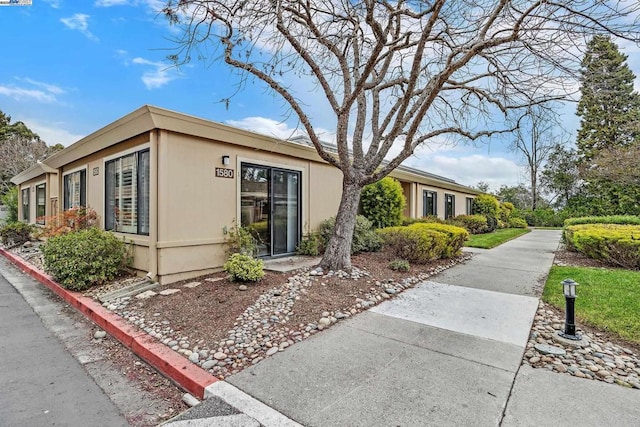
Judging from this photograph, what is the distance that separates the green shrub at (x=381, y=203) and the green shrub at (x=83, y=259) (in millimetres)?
6930

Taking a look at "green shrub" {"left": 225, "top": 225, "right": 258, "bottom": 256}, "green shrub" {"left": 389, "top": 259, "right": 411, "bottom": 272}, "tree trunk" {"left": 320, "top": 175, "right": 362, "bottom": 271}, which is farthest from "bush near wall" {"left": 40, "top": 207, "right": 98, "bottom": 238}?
"green shrub" {"left": 389, "top": 259, "right": 411, "bottom": 272}

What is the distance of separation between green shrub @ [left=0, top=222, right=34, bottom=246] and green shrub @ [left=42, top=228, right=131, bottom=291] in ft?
24.7

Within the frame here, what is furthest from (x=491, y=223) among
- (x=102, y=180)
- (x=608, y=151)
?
(x=102, y=180)

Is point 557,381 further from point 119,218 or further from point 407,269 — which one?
point 119,218

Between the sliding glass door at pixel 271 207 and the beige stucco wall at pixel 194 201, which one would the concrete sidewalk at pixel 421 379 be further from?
the sliding glass door at pixel 271 207

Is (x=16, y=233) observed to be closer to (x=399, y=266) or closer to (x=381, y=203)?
(x=381, y=203)

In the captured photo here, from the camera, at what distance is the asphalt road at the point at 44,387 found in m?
2.57

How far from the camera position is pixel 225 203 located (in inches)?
255

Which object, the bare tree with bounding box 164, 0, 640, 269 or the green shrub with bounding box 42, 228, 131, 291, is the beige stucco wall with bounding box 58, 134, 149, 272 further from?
the bare tree with bounding box 164, 0, 640, 269

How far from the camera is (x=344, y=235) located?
6.19 meters

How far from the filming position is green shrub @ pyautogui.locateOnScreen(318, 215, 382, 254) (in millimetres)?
8195

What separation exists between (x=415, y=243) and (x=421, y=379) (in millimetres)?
4545

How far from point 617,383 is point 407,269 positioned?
3.98m

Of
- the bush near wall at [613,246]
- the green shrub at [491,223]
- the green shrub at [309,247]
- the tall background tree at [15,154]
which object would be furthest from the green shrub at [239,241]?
the tall background tree at [15,154]
